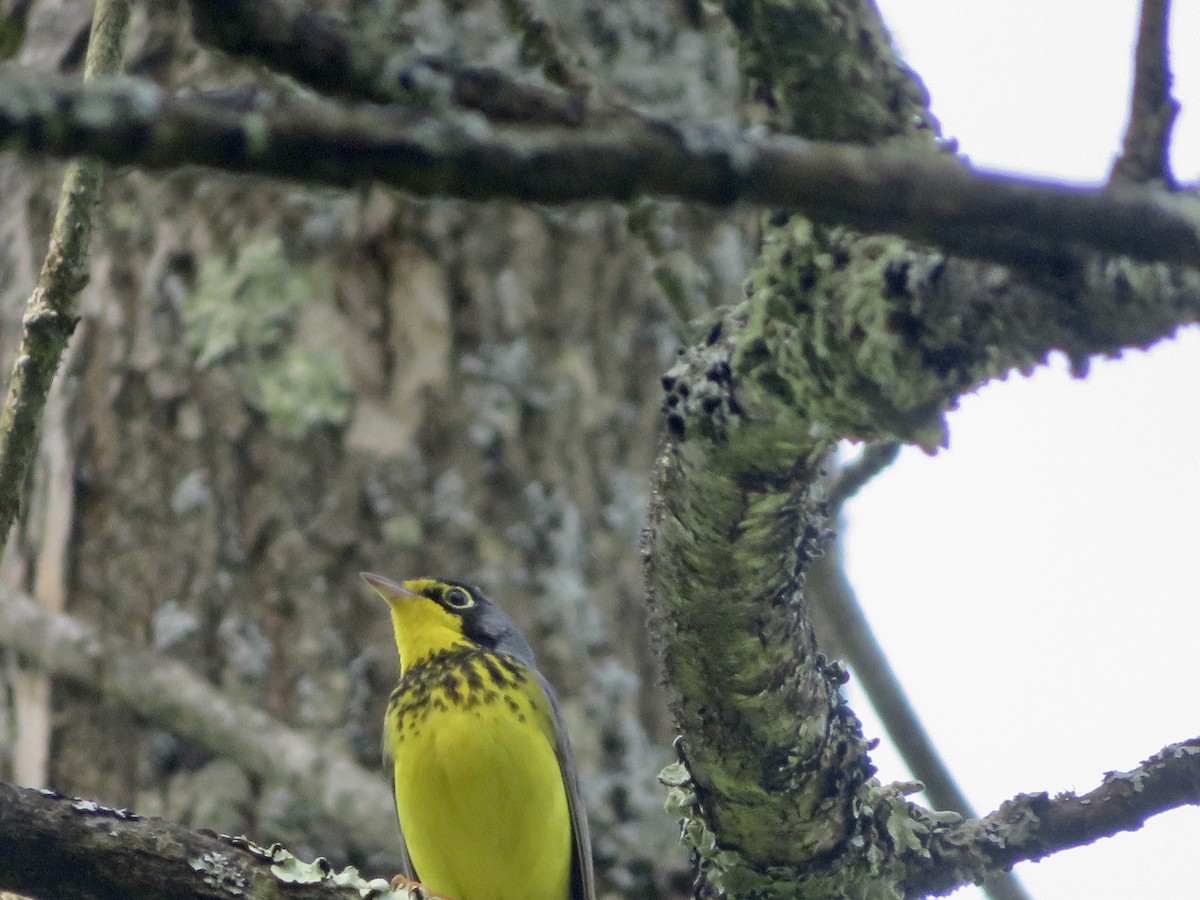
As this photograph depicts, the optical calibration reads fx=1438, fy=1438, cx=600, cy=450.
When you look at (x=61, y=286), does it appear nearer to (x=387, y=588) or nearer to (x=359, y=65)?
(x=359, y=65)

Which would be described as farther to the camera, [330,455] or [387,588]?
[330,455]

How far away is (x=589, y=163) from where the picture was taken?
1391mm

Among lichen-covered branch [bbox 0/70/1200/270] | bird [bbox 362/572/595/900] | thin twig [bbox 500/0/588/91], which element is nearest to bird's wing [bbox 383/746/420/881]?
bird [bbox 362/572/595/900]

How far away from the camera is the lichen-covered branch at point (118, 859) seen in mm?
2750

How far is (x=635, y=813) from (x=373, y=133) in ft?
13.4

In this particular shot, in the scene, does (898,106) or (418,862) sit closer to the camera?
(898,106)

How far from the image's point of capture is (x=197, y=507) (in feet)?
17.0

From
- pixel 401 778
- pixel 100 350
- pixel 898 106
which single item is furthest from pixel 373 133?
pixel 100 350

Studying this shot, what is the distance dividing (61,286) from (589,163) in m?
2.14

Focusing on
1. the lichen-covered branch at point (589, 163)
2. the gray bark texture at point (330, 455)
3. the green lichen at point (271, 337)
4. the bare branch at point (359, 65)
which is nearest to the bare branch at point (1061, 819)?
the gray bark texture at point (330, 455)

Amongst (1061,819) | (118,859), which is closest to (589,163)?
(118,859)

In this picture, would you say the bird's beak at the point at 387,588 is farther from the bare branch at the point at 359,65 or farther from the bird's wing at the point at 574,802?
the bare branch at the point at 359,65

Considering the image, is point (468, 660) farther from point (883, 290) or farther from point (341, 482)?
point (883, 290)

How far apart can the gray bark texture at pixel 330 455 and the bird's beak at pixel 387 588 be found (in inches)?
5.5
